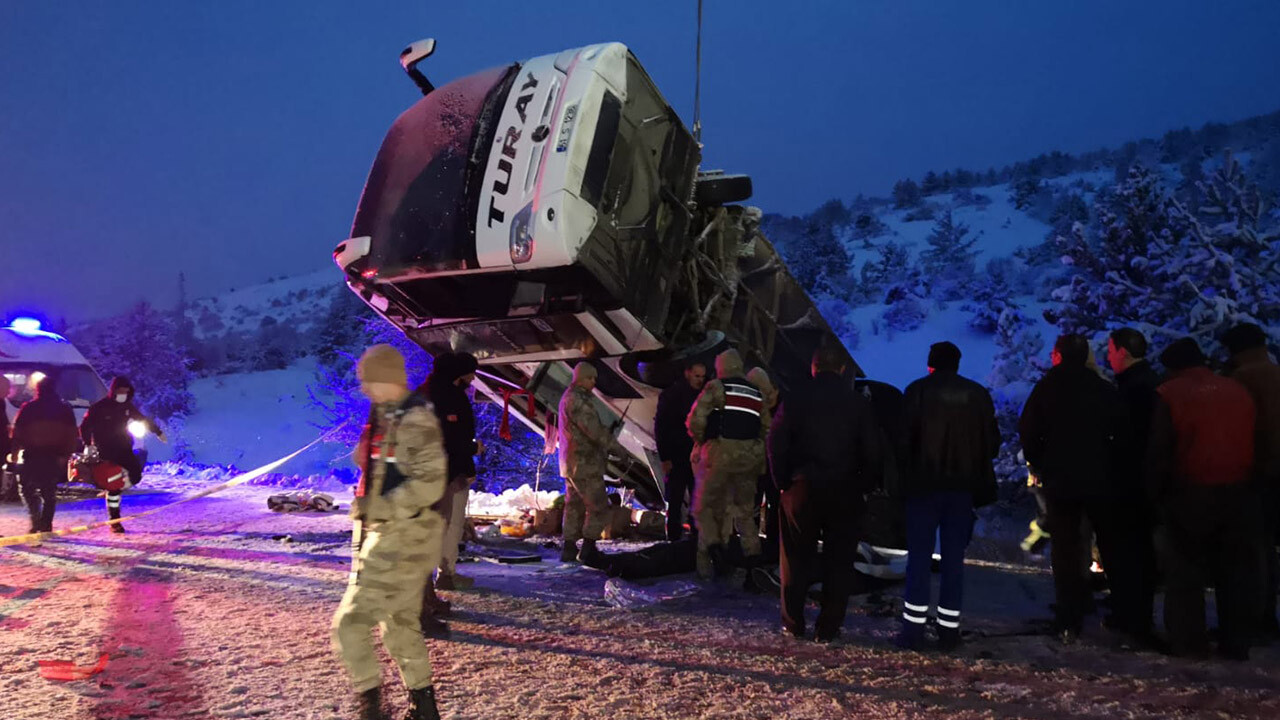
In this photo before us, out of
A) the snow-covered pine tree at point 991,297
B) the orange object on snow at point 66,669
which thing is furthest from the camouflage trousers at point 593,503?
the snow-covered pine tree at point 991,297

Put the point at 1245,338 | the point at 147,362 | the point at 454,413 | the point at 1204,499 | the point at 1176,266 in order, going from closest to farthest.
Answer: the point at 1204,499
the point at 1245,338
the point at 454,413
the point at 1176,266
the point at 147,362

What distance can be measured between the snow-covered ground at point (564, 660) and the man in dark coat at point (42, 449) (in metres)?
2.19

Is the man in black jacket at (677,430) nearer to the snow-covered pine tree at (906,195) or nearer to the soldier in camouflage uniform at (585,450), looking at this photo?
the soldier in camouflage uniform at (585,450)

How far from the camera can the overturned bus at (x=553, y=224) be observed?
5590 mm

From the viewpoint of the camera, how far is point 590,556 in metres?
7.11

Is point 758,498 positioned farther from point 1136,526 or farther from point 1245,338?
point 1245,338

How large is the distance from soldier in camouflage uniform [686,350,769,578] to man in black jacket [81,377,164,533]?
675 centimetres

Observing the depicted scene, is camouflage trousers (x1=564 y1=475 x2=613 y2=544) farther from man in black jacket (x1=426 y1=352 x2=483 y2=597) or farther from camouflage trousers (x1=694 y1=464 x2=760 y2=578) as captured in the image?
man in black jacket (x1=426 y1=352 x2=483 y2=597)

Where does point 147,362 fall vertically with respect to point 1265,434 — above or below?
above

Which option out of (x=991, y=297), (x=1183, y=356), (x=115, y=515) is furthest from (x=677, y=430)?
(x=991, y=297)

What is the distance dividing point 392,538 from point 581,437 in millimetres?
3910

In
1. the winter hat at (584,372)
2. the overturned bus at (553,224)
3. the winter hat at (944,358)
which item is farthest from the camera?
the winter hat at (584,372)

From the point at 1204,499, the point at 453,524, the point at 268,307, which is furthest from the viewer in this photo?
the point at 268,307

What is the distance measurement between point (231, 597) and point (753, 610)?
3720 millimetres
